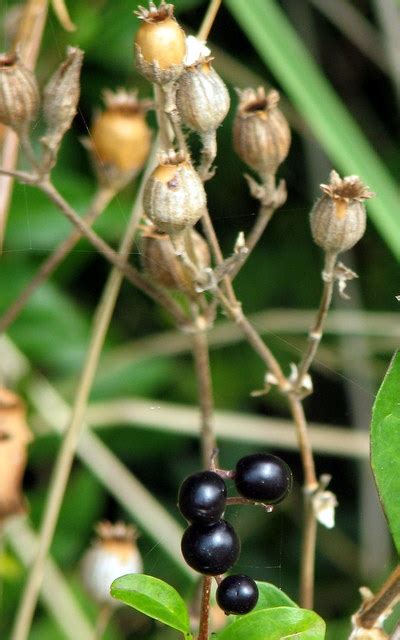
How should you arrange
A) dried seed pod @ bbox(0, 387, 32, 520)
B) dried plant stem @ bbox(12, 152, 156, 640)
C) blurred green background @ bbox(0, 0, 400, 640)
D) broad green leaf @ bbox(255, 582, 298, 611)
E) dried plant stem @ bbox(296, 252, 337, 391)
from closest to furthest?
1. broad green leaf @ bbox(255, 582, 298, 611)
2. dried plant stem @ bbox(296, 252, 337, 391)
3. dried plant stem @ bbox(12, 152, 156, 640)
4. dried seed pod @ bbox(0, 387, 32, 520)
5. blurred green background @ bbox(0, 0, 400, 640)

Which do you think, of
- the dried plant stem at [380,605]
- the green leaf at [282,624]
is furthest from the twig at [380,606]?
the green leaf at [282,624]

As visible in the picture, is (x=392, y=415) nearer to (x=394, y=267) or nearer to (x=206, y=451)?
(x=206, y=451)

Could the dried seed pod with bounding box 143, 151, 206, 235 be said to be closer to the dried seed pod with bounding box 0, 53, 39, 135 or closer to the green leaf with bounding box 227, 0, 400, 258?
the dried seed pod with bounding box 0, 53, 39, 135

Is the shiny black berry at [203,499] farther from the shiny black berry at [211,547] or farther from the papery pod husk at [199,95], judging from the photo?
the papery pod husk at [199,95]

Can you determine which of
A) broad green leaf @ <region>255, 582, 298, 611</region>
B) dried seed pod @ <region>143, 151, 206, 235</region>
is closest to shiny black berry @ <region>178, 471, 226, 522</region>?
broad green leaf @ <region>255, 582, 298, 611</region>

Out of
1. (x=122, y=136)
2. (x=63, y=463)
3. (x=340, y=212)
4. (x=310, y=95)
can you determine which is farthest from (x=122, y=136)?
(x=340, y=212)

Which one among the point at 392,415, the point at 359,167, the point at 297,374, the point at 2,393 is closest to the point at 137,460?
the point at 2,393

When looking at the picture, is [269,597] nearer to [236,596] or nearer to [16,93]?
[236,596]
